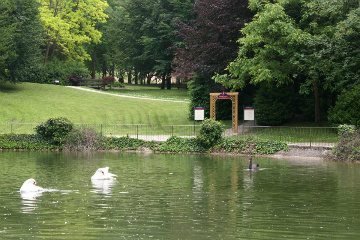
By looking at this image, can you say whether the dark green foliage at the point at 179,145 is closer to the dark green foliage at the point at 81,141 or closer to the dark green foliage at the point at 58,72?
the dark green foliage at the point at 81,141

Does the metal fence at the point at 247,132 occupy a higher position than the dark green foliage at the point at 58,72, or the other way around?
the dark green foliage at the point at 58,72

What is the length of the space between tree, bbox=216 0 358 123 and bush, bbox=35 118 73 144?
13.3 m

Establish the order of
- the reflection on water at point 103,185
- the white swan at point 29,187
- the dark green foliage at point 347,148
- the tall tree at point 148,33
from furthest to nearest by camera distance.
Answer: the tall tree at point 148,33
the dark green foliage at point 347,148
the reflection on water at point 103,185
the white swan at point 29,187

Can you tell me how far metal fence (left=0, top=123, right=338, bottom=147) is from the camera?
37188mm

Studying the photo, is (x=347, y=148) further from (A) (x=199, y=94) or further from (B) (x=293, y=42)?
(A) (x=199, y=94)

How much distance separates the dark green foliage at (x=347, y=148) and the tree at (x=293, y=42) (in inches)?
254

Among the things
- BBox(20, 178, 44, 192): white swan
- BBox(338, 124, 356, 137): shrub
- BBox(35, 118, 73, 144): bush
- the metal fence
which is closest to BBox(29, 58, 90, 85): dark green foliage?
the metal fence

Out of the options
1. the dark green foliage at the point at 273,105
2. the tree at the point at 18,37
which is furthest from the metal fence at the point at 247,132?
the tree at the point at 18,37

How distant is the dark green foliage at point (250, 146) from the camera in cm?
3550

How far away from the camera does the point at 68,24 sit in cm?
7569

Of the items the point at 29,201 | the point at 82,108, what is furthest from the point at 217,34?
the point at 29,201

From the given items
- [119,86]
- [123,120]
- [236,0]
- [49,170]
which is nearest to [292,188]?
[49,170]

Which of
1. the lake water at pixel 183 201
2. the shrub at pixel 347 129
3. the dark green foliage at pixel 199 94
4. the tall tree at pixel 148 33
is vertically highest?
the tall tree at pixel 148 33

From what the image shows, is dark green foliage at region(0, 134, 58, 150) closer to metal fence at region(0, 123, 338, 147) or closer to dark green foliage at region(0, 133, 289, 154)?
dark green foliage at region(0, 133, 289, 154)
